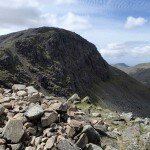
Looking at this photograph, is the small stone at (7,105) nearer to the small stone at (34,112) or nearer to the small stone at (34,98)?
the small stone at (34,98)

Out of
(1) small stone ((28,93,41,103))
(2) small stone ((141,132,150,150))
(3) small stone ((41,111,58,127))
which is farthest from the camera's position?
(1) small stone ((28,93,41,103))

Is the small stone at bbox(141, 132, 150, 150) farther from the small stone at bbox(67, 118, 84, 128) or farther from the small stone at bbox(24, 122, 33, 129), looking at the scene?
the small stone at bbox(24, 122, 33, 129)

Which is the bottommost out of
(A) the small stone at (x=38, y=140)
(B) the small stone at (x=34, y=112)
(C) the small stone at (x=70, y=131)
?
(A) the small stone at (x=38, y=140)

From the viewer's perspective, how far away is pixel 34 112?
23.6 meters

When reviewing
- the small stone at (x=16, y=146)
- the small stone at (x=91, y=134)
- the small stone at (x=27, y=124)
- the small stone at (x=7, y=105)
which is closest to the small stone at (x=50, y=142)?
the small stone at (x=16, y=146)

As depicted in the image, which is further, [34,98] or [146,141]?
[34,98]

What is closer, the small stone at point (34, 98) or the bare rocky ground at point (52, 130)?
the bare rocky ground at point (52, 130)

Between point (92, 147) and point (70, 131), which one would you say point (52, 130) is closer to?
point (70, 131)

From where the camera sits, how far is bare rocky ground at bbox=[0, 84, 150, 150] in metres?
22.1

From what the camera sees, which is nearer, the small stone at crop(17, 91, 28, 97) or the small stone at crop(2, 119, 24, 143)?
the small stone at crop(2, 119, 24, 143)

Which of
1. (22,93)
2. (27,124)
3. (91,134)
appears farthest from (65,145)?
(22,93)

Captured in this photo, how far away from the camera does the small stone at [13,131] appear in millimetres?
22125

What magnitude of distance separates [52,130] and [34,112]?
68.7 inches

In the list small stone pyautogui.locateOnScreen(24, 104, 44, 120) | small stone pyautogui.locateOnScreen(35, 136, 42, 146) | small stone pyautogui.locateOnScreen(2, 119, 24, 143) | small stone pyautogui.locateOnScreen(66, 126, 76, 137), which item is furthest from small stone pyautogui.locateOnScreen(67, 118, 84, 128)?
small stone pyautogui.locateOnScreen(2, 119, 24, 143)
